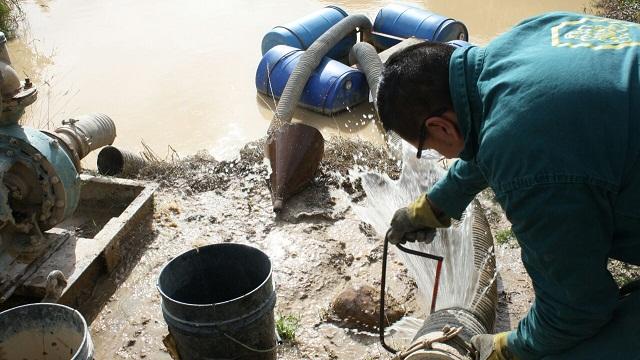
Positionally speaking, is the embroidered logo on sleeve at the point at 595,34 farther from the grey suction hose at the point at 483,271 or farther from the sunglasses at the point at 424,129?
the grey suction hose at the point at 483,271

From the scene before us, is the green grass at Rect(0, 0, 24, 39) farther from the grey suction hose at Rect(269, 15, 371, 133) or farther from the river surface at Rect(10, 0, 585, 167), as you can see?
the grey suction hose at Rect(269, 15, 371, 133)

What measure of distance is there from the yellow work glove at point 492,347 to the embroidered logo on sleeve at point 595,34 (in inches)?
50.2

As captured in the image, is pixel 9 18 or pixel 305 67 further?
pixel 9 18

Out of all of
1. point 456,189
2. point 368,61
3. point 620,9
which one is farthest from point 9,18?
Answer: point 620,9

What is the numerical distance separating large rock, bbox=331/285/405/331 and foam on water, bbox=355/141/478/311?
0.28 metres

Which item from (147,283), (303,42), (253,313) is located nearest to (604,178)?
(253,313)

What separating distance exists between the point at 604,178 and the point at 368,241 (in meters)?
3.18

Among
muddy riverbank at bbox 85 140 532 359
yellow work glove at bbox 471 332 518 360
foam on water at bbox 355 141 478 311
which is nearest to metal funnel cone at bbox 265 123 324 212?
muddy riverbank at bbox 85 140 532 359

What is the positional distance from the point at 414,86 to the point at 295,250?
114 inches

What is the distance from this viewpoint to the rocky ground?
161 inches

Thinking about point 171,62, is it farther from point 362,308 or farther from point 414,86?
point 414,86

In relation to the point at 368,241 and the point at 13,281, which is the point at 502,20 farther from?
the point at 13,281

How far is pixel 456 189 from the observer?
3088 millimetres

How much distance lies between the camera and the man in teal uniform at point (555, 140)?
76.3 inches
